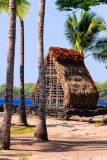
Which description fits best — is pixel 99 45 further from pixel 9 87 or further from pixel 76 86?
pixel 9 87

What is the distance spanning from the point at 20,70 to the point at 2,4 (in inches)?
180

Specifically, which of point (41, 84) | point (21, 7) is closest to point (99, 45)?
point (21, 7)

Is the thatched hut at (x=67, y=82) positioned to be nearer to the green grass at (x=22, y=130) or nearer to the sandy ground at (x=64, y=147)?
the green grass at (x=22, y=130)

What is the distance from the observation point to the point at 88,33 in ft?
125

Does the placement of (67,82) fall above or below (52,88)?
above

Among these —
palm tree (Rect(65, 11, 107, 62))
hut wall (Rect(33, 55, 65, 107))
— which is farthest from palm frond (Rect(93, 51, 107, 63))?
hut wall (Rect(33, 55, 65, 107))

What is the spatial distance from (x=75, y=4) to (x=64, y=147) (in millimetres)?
8261

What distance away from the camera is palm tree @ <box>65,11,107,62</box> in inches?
1516

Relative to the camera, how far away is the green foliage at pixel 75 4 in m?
19.7

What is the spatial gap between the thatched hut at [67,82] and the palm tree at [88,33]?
7232mm

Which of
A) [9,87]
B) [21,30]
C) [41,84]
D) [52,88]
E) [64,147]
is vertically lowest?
[64,147]

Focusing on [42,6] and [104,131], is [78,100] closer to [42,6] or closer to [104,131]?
[104,131]

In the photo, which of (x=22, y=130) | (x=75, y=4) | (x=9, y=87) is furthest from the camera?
(x=22, y=130)

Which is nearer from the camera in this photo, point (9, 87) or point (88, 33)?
point (9, 87)
